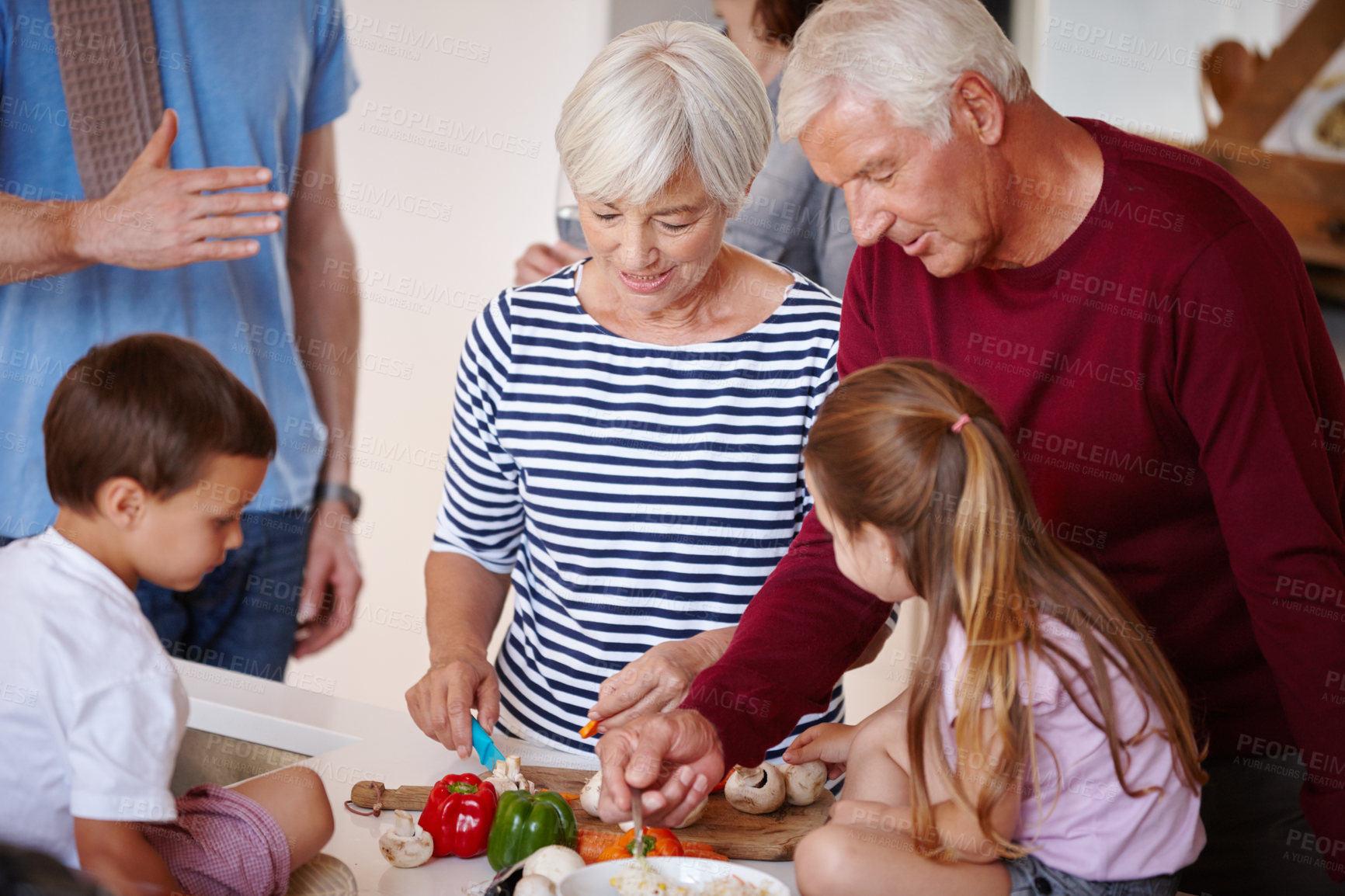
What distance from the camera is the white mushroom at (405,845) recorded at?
1.07m

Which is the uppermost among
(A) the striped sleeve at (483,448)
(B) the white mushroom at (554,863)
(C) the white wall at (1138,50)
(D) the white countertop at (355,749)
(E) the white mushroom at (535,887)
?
(C) the white wall at (1138,50)

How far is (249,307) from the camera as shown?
2730 millimetres

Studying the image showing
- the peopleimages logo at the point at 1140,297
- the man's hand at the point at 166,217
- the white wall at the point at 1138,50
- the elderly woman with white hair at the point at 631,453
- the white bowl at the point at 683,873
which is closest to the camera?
the white bowl at the point at 683,873

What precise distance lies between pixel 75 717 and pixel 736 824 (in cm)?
65

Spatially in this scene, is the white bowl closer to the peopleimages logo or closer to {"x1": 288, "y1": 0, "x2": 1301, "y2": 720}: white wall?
the peopleimages logo

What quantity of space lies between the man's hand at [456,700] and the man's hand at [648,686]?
153 millimetres

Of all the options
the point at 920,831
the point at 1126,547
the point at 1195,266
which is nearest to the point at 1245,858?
the point at 1126,547

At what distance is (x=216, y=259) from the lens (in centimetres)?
223

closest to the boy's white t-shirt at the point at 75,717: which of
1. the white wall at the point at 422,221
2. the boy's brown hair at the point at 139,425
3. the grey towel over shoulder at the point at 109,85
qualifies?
the boy's brown hair at the point at 139,425

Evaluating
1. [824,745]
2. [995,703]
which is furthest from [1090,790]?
[824,745]

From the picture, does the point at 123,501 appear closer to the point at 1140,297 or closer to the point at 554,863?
the point at 554,863

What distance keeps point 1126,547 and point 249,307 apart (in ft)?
7.19

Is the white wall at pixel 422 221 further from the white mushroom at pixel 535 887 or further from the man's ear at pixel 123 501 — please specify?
the white mushroom at pixel 535 887

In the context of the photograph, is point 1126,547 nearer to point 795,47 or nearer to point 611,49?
point 795,47
